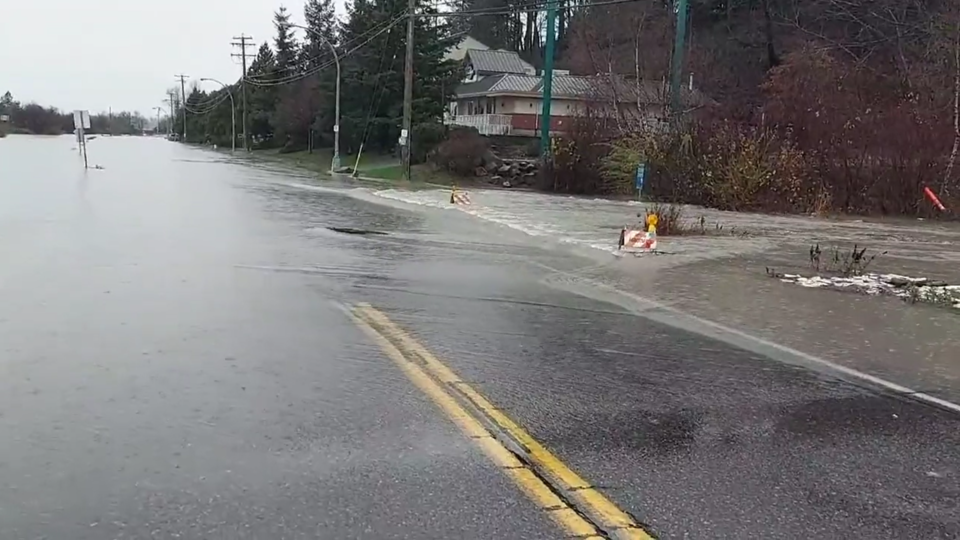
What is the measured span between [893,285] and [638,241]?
14.2 feet

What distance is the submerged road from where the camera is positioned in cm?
406

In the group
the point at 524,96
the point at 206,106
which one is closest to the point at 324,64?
the point at 524,96

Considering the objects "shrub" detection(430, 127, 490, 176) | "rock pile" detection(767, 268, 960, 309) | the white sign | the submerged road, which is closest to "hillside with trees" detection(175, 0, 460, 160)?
"shrub" detection(430, 127, 490, 176)

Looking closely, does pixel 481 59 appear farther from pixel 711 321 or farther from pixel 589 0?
pixel 711 321

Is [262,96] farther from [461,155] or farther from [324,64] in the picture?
[461,155]

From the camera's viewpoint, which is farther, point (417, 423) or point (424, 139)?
point (424, 139)

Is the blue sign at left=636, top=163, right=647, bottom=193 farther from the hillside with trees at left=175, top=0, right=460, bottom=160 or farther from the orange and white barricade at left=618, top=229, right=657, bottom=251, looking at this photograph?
the hillside with trees at left=175, top=0, right=460, bottom=160

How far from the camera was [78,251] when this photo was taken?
12.7 m

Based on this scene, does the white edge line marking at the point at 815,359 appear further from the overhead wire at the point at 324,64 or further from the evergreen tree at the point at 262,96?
the evergreen tree at the point at 262,96

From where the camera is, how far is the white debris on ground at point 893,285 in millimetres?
11133

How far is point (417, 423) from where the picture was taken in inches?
211

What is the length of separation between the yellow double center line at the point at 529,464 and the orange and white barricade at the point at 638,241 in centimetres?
861

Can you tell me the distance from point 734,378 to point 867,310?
427 cm

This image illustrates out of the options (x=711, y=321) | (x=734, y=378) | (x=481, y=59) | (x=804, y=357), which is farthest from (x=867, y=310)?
(x=481, y=59)
